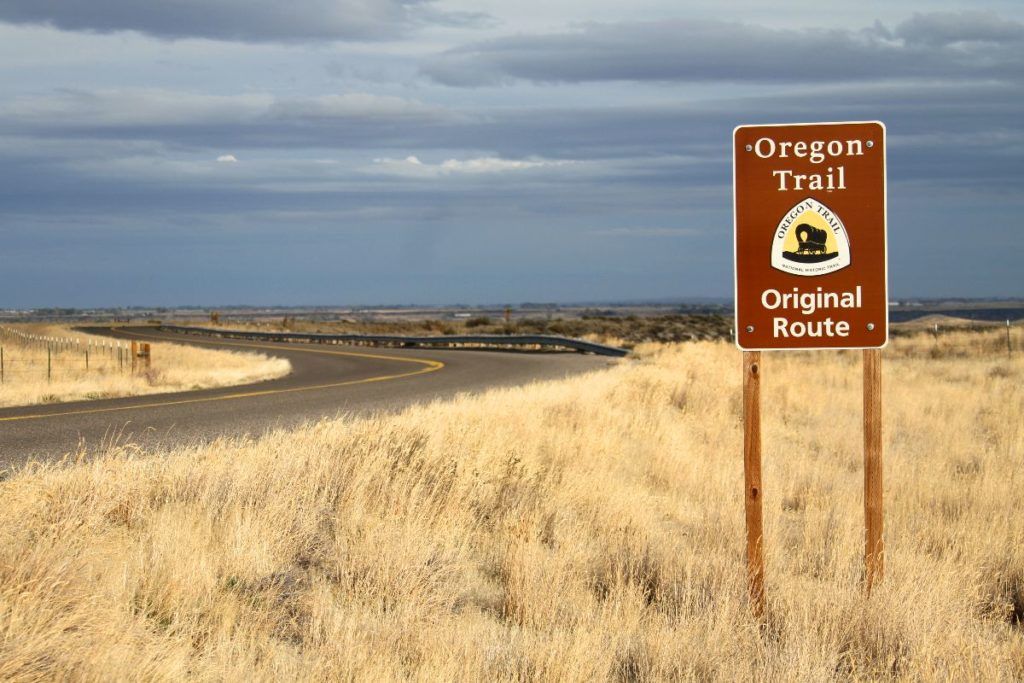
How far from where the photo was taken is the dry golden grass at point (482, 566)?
17.0 feet

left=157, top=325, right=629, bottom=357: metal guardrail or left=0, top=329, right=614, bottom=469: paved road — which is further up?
left=157, top=325, right=629, bottom=357: metal guardrail

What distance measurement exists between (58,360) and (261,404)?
64.8 ft

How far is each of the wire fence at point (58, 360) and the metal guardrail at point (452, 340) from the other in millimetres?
10397

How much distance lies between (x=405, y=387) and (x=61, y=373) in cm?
1188

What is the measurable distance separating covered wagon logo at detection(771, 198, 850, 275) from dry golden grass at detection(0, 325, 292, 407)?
16067 mm

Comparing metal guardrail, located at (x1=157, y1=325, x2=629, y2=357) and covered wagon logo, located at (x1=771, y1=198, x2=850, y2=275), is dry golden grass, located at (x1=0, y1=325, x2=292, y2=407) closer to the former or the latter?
metal guardrail, located at (x1=157, y1=325, x2=629, y2=357)

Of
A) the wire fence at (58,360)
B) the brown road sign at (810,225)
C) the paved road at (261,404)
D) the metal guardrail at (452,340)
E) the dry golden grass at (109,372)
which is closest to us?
the brown road sign at (810,225)

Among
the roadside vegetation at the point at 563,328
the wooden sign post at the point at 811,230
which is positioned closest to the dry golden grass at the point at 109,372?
the wooden sign post at the point at 811,230

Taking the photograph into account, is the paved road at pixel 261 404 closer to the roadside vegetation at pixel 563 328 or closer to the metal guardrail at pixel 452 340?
the metal guardrail at pixel 452 340

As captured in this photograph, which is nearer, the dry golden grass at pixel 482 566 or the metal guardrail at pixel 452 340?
the dry golden grass at pixel 482 566

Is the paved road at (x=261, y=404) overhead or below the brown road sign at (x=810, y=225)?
below

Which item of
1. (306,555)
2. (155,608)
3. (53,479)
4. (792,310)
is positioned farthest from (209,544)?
(792,310)

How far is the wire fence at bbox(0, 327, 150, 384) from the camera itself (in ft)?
91.8

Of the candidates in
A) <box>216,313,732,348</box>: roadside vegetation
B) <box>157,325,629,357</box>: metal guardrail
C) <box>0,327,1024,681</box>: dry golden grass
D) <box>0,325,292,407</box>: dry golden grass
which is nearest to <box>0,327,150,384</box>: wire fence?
<box>0,325,292,407</box>: dry golden grass
